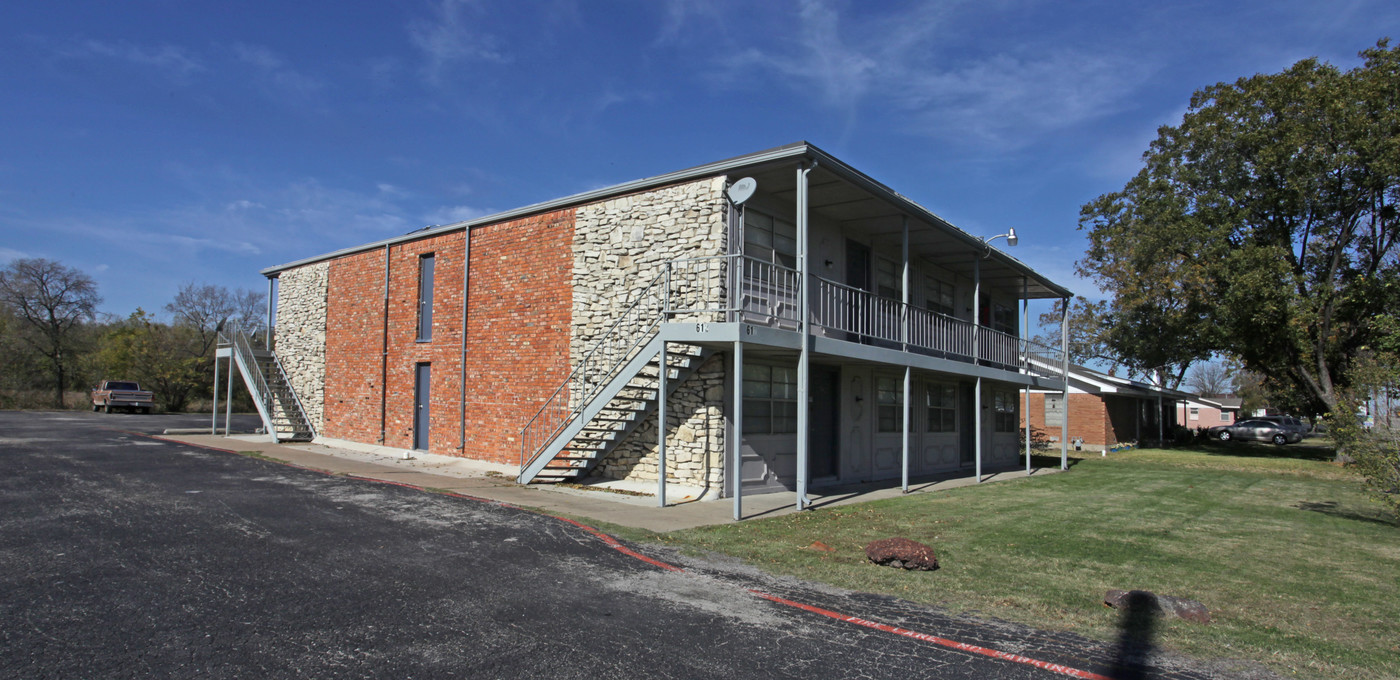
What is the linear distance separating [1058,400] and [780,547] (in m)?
28.9

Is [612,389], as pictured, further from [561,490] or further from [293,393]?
[293,393]

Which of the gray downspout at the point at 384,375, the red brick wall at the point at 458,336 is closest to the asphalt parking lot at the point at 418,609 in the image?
the red brick wall at the point at 458,336

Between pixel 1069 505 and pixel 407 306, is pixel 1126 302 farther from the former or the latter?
pixel 407 306

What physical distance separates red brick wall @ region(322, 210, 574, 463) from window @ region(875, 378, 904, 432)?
6464mm

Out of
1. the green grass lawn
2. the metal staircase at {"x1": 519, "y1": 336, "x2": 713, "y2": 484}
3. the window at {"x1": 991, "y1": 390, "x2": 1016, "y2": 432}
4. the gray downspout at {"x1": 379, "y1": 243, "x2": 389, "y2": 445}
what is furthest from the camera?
the window at {"x1": 991, "y1": 390, "x2": 1016, "y2": 432}

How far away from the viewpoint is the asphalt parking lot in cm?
423

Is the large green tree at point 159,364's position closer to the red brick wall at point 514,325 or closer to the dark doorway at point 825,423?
the red brick wall at point 514,325

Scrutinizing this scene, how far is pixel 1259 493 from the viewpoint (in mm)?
15156

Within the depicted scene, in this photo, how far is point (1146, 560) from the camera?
7750mm

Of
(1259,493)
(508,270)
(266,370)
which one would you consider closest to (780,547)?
(508,270)

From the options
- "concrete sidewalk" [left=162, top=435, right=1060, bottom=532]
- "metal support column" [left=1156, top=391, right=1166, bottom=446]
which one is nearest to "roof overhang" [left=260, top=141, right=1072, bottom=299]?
"concrete sidewalk" [left=162, top=435, right=1060, bottom=532]

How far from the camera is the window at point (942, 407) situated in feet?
57.0

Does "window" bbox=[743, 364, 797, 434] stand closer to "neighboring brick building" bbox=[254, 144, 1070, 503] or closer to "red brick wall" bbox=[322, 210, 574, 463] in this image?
"neighboring brick building" bbox=[254, 144, 1070, 503]

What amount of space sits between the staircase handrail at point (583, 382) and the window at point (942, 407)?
26.4 feet
